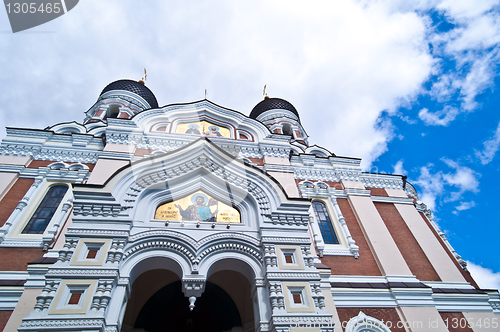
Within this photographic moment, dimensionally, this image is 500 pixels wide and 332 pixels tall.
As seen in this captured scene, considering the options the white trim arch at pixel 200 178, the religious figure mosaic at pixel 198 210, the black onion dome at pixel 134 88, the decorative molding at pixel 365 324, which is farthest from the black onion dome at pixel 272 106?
the decorative molding at pixel 365 324

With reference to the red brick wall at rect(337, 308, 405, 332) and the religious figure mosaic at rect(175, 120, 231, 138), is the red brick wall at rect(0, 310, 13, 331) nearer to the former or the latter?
the religious figure mosaic at rect(175, 120, 231, 138)

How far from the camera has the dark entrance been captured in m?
7.90

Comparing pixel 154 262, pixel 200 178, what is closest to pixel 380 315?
pixel 154 262

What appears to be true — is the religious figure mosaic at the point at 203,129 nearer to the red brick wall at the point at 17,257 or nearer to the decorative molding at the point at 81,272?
the red brick wall at the point at 17,257

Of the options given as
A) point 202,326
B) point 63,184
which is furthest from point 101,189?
point 202,326

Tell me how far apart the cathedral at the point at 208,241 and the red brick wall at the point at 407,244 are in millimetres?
45

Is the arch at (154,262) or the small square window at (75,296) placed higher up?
the arch at (154,262)

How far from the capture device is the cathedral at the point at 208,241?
19.8 feet

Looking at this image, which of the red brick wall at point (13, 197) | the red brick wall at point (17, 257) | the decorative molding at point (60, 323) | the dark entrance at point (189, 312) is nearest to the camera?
the decorative molding at point (60, 323)

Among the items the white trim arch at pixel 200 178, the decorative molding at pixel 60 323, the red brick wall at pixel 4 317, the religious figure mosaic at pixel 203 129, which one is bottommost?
the decorative molding at pixel 60 323

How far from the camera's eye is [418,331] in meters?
7.40

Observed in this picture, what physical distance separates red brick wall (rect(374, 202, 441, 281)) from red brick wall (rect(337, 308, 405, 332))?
6.72 ft

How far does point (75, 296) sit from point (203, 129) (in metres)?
7.34

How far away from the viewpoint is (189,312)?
811 centimetres
